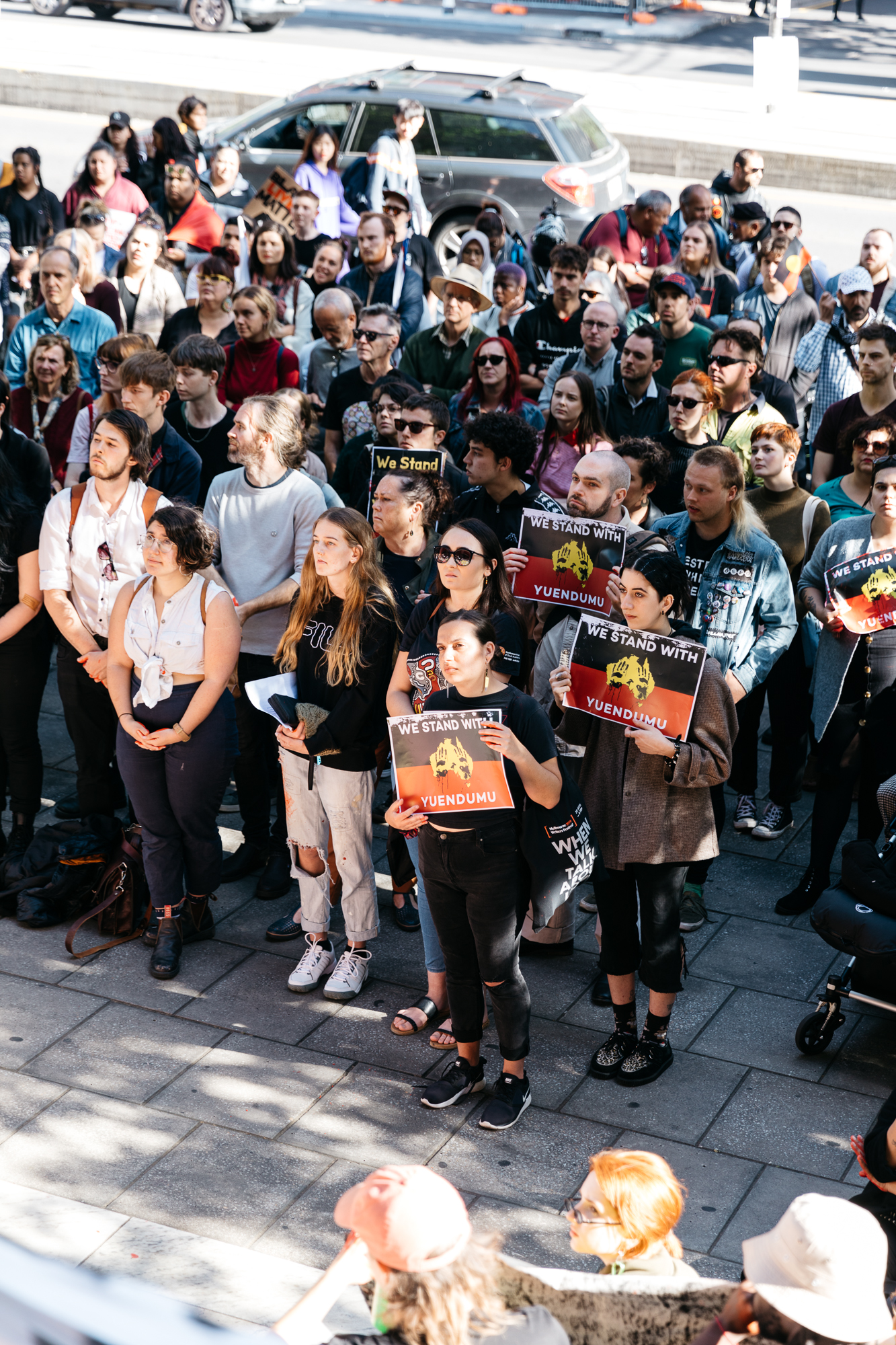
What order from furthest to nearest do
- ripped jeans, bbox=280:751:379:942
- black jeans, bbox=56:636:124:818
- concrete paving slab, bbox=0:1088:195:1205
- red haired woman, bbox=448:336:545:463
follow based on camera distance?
red haired woman, bbox=448:336:545:463, black jeans, bbox=56:636:124:818, ripped jeans, bbox=280:751:379:942, concrete paving slab, bbox=0:1088:195:1205

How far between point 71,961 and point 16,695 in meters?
1.36

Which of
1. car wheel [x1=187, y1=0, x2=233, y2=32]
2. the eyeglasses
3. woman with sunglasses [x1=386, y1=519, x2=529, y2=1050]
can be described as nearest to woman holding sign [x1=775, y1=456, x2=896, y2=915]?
woman with sunglasses [x1=386, y1=519, x2=529, y2=1050]

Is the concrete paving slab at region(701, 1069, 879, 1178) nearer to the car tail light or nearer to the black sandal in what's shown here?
the black sandal

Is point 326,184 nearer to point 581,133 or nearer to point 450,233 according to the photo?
point 450,233

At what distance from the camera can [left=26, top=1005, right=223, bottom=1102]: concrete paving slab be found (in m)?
5.08

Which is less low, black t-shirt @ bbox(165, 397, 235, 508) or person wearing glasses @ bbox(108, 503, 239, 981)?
black t-shirt @ bbox(165, 397, 235, 508)

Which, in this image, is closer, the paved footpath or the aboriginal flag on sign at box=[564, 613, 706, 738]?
the paved footpath

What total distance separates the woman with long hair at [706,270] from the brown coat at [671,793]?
6165mm

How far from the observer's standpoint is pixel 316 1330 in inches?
110

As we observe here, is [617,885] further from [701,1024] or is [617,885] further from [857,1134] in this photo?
[857,1134]

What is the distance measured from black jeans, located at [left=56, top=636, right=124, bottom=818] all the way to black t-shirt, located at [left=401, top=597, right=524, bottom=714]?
1.83 meters

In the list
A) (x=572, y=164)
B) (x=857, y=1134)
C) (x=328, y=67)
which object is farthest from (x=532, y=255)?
(x=328, y=67)

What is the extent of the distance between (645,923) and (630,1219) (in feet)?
6.41

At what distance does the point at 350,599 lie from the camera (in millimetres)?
5473
